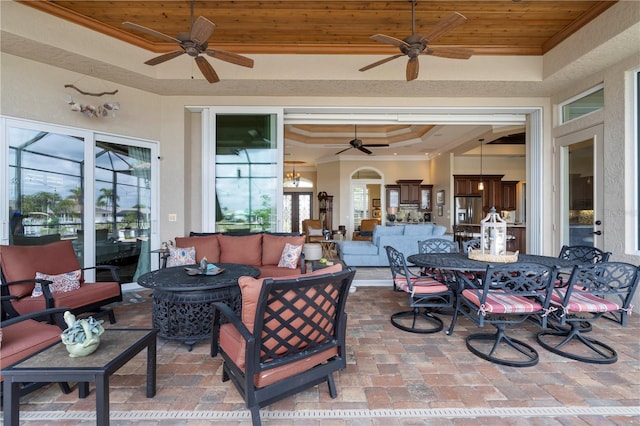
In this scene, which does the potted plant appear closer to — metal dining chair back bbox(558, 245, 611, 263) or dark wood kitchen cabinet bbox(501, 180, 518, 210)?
metal dining chair back bbox(558, 245, 611, 263)

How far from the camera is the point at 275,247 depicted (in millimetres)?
4363

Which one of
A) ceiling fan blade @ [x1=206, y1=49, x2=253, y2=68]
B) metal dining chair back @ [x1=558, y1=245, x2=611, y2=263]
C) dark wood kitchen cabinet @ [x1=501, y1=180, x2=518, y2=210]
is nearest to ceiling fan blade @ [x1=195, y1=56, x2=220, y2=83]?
ceiling fan blade @ [x1=206, y1=49, x2=253, y2=68]

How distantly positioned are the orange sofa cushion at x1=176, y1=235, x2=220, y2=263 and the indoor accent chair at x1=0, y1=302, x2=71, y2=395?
205 centimetres

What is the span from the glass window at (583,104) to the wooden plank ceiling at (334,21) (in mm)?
890

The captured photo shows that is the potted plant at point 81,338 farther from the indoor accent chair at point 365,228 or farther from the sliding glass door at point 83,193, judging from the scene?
the indoor accent chair at point 365,228

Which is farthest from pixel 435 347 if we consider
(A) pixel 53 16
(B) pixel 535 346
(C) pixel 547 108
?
(A) pixel 53 16

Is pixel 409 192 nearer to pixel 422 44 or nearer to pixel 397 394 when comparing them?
pixel 422 44

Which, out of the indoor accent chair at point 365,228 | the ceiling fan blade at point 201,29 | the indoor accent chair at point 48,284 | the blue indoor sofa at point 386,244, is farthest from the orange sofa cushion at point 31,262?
the indoor accent chair at point 365,228

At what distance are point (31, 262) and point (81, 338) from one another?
205 centimetres

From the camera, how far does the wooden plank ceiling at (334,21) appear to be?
137 inches

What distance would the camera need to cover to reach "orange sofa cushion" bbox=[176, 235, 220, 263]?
13.6ft

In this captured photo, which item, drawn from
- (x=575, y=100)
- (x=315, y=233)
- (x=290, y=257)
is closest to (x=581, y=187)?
(x=575, y=100)

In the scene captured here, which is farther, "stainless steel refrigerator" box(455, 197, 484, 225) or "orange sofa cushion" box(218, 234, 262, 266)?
"stainless steel refrigerator" box(455, 197, 484, 225)

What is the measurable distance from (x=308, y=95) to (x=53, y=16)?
3294 millimetres
